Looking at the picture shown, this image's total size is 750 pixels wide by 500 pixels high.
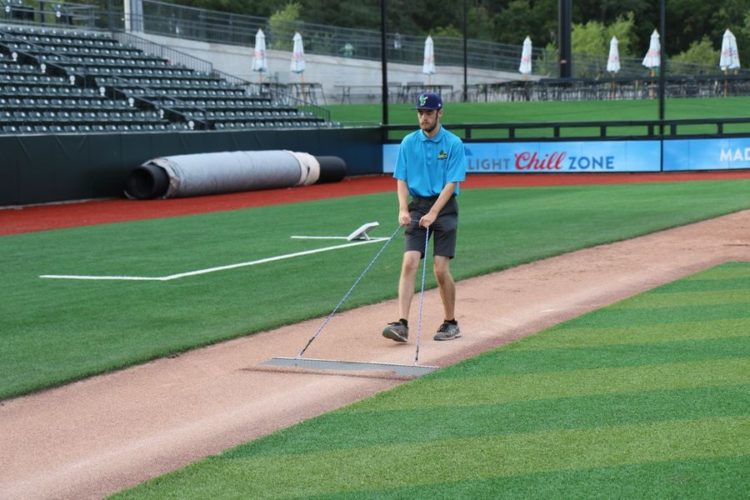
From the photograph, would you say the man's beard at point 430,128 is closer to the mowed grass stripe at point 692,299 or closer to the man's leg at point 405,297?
the man's leg at point 405,297

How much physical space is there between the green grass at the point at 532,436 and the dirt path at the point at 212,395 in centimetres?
39

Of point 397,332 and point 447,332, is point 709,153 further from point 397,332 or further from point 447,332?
point 397,332

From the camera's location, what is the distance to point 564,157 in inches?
1491

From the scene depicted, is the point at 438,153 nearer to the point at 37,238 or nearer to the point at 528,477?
the point at 528,477

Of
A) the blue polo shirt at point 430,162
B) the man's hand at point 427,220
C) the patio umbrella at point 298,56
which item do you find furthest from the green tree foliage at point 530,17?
the man's hand at point 427,220

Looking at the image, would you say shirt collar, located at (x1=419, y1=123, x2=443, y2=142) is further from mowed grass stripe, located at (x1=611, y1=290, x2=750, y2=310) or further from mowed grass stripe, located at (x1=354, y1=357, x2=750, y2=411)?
mowed grass stripe, located at (x1=611, y1=290, x2=750, y2=310)

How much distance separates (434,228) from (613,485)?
15.6 ft

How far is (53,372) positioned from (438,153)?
3677 millimetres

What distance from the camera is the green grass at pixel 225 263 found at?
418 inches

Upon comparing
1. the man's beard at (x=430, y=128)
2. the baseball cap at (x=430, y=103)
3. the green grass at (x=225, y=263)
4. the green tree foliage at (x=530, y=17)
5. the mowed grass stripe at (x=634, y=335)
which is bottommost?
the green grass at (x=225, y=263)

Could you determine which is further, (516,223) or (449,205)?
(516,223)

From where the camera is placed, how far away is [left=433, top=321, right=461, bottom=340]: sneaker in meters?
10.5

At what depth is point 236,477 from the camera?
6.34 metres

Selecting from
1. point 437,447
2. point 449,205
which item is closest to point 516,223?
point 449,205
